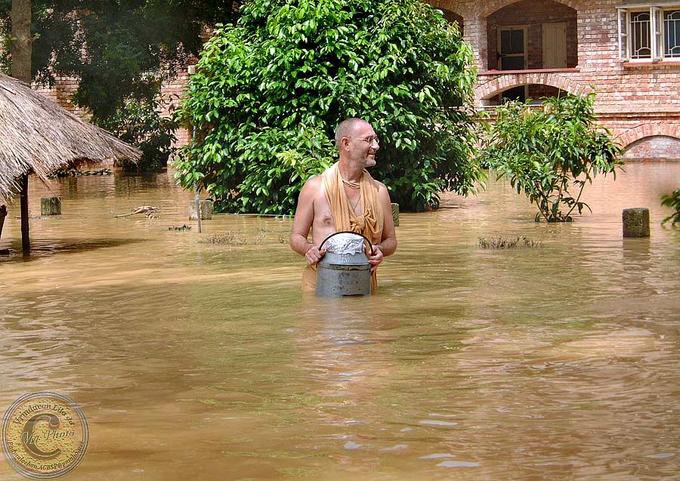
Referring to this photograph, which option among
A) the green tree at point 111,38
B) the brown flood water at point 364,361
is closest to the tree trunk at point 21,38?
the green tree at point 111,38

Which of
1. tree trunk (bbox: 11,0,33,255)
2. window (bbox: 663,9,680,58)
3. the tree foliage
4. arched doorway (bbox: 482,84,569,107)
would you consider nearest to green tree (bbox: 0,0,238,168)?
the tree foliage

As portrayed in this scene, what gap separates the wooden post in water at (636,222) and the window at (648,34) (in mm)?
16898

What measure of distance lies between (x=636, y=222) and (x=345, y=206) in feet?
19.5

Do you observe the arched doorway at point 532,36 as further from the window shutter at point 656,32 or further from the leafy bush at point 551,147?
the leafy bush at point 551,147

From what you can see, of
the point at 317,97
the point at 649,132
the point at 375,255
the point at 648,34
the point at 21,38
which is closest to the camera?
the point at 375,255

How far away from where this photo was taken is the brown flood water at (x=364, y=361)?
5.67m

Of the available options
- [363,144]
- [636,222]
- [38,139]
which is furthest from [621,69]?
[363,144]

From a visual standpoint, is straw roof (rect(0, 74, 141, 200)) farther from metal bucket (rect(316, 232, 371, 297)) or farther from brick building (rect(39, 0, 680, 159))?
brick building (rect(39, 0, 680, 159))

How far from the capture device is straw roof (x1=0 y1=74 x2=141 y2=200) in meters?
13.8

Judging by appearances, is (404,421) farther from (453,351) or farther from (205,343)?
(205,343)

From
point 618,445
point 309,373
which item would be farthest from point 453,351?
point 618,445

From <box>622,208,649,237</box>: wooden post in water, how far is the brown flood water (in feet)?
0.93

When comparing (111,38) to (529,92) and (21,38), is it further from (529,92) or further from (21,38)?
(529,92)

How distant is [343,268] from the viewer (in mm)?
9625
